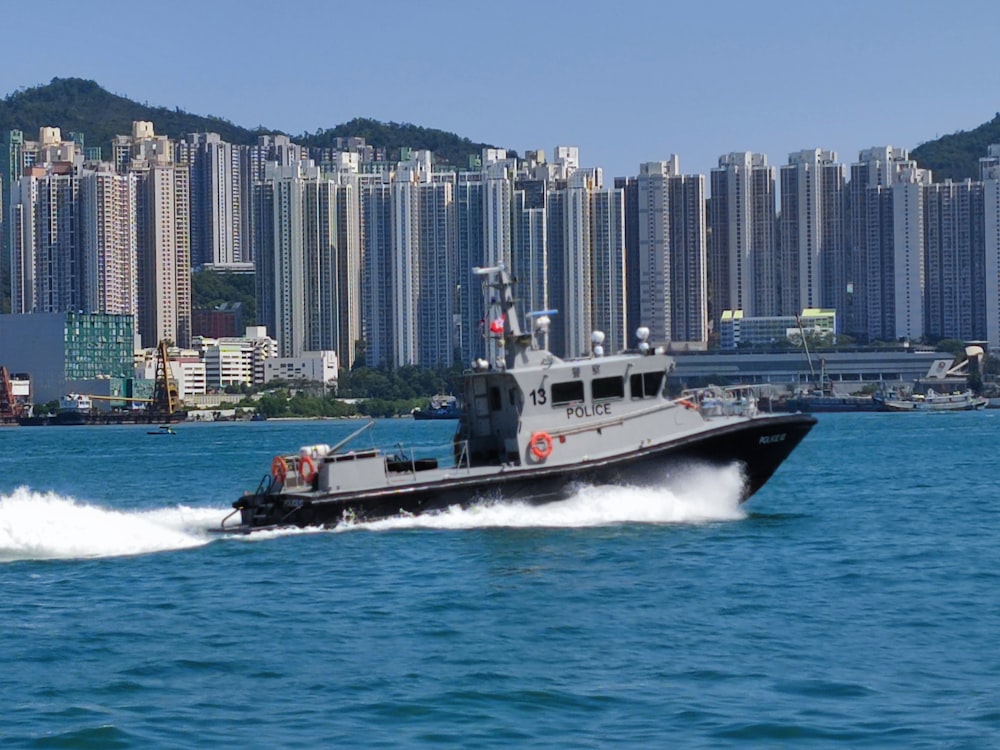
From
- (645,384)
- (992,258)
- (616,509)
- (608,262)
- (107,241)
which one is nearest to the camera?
(616,509)

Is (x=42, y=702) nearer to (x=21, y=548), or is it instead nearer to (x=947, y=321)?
(x=21, y=548)

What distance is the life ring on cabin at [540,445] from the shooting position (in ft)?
85.8

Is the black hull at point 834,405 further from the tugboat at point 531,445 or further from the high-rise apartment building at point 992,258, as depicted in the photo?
the tugboat at point 531,445

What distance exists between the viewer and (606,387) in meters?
26.8

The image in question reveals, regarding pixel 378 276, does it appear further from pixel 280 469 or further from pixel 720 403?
pixel 280 469

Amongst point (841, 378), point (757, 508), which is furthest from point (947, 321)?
point (757, 508)

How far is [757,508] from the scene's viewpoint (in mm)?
30953

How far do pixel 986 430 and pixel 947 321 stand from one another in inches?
3113

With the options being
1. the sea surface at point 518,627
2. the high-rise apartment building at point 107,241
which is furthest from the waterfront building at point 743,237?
the sea surface at point 518,627

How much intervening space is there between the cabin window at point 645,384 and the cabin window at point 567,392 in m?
0.90

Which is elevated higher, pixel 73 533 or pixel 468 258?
pixel 468 258

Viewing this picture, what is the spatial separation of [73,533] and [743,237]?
14029 centimetres

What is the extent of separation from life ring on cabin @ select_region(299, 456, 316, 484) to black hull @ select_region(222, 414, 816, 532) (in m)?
0.37

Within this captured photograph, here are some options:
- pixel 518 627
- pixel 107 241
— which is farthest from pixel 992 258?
pixel 518 627
